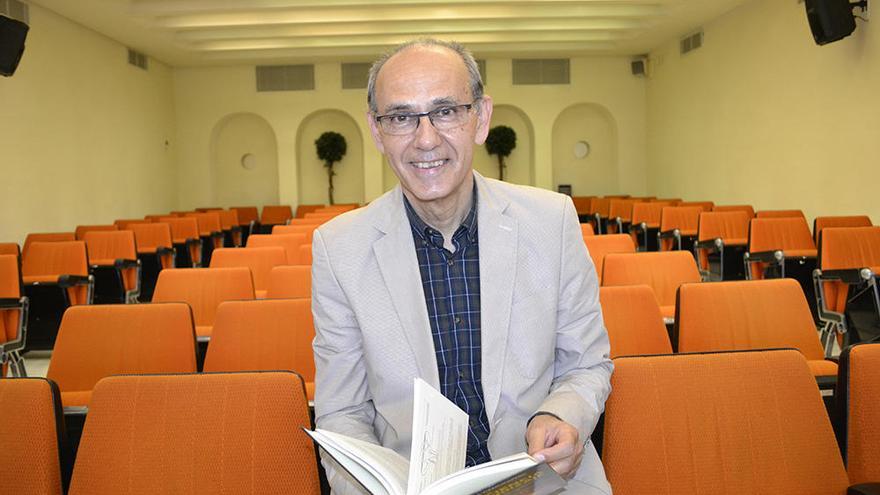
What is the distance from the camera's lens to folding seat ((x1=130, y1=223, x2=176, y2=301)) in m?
7.93

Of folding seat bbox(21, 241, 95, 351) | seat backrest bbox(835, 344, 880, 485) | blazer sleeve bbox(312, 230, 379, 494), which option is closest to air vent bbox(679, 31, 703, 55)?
folding seat bbox(21, 241, 95, 351)

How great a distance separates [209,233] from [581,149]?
391 inches

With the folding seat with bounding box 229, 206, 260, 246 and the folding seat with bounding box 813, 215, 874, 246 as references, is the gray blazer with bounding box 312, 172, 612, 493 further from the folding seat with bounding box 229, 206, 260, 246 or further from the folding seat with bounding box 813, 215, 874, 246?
the folding seat with bounding box 229, 206, 260, 246

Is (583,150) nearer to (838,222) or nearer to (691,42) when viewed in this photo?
(691,42)

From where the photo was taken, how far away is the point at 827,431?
1783 millimetres

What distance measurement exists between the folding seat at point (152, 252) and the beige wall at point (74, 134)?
2.31m

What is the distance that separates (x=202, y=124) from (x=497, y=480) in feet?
54.7

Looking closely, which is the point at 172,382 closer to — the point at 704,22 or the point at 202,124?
the point at 704,22

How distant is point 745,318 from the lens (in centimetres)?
288

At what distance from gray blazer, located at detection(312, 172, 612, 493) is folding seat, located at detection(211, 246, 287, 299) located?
133 inches

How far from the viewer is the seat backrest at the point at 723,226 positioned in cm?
736

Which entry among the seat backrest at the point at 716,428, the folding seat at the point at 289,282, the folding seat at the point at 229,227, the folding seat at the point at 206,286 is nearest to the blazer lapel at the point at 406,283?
the seat backrest at the point at 716,428

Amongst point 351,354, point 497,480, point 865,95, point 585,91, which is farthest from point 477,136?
point 585,91

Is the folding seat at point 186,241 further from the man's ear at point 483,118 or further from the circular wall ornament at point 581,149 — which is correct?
the circular wall ornament at point 581,149
